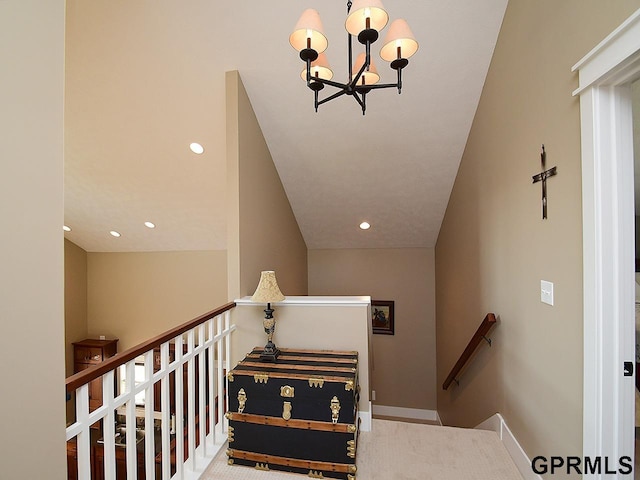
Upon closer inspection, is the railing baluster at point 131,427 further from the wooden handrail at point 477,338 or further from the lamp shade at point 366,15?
the wooden handrail at point 477,338

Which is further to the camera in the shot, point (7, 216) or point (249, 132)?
point (249, 132)

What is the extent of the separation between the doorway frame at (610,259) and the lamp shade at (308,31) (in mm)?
1162

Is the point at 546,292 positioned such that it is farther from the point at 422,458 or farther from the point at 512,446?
the point at 422,458

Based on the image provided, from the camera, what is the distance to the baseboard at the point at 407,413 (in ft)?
17.0

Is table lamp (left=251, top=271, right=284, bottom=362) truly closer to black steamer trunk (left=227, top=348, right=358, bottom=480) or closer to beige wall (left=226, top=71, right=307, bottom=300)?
black steamer trunk (left=227, top=348, right=358, bottom=480)

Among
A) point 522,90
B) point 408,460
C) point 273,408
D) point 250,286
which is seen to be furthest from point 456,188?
point 273,408

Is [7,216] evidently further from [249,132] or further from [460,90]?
[460,90]

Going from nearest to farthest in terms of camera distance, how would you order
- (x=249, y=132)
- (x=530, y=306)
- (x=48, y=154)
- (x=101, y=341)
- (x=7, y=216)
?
(x=7, y=216)
(x=48, y=154)
(x=530, y=306)
(x=249, y=132)
(x=101, y=341)

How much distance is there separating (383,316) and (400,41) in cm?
464

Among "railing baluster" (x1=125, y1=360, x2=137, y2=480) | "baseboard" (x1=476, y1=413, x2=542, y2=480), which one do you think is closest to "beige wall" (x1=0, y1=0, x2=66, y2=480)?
"railing baluster" (x1=125, y1=360, x2=137, y2=480)

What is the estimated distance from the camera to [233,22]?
246cm

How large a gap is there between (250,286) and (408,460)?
1808 millimetres

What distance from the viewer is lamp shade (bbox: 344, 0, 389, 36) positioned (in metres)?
1.35

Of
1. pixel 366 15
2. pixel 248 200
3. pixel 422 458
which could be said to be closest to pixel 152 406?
pixel 422 458
